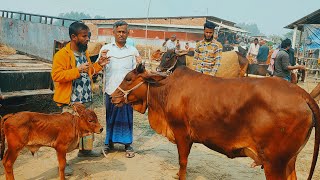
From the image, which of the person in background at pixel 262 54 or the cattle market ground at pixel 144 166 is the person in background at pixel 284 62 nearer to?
the cattle market ground at pixel 144 166

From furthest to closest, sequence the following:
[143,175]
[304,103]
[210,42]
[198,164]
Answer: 1. [210,42]
2. [198,164]
3. [143,175]
4. [304,103]

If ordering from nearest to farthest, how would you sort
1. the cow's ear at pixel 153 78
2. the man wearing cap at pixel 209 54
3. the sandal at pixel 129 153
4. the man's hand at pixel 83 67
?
the man's hand at pixel 83 67 → the cow's ear at pixel 153 78 → the sandal at pixel 129 153 → the man wearing cap at pixel 209 54

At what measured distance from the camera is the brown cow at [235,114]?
305cm

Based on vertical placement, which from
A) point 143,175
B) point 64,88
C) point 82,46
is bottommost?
point 143,175

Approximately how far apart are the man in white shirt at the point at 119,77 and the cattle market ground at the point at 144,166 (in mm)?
297

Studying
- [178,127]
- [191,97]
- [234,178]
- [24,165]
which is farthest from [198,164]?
[24,165]

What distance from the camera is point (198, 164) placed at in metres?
5.10

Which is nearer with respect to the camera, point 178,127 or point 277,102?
point 277,102

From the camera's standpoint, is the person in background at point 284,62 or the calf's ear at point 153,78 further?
the person in background at point 284,62

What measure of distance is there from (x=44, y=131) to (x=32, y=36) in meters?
6.58

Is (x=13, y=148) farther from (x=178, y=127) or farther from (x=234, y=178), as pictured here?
(x=234, y=178)

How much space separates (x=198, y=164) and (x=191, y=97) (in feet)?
5.86

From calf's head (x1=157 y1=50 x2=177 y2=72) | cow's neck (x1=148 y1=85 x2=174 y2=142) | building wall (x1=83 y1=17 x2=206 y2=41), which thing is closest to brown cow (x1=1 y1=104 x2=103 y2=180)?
cow's neck (x1=148 y1=85 x2=174 y2=142)

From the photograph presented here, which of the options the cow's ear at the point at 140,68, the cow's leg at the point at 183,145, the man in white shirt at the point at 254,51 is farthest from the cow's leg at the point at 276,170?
the man in white shirt at the point at 254,51
